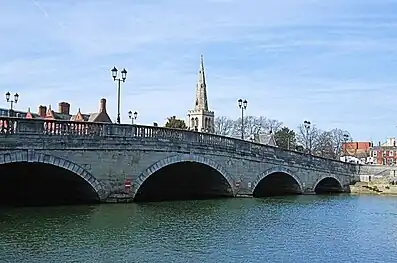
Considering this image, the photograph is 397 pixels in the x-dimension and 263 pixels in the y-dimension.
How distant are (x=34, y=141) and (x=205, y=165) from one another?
32.8 feet

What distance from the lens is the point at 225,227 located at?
19.3 meters

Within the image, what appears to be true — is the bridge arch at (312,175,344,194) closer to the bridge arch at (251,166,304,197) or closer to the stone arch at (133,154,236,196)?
the bridge arch at (251,166,304,197)

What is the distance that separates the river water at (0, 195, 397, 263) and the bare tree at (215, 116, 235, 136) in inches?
2101

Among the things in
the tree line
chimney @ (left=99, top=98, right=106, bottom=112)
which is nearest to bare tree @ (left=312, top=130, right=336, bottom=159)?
the tree line

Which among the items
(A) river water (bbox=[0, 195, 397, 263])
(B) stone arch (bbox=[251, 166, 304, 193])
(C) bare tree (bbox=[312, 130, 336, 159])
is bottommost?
(A) river water (bbox=[0, 195, 397, 263])

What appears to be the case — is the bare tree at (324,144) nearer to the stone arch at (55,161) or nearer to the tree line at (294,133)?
the tree line at (294,133)

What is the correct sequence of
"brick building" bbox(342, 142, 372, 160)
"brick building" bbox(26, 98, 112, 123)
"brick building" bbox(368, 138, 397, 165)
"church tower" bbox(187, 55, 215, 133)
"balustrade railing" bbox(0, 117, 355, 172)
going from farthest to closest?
"brick building" bbox(342, 142, 372, 160), "brick building" bbox(368, 138, 397, 165), "church tower" bbox(187, 55, 215, 133), "brick building" bbox(26, 98, 112, 123), "balustrade railing" bbox(0, 117, 355, 172)

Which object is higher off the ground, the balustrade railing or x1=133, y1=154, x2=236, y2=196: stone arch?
the balustrade railing

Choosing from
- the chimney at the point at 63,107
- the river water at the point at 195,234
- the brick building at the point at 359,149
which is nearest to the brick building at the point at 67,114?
the chimney at the point at 63,107

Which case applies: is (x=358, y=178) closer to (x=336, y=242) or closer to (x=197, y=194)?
(x=197, y=194)

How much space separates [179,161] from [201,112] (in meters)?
46.5

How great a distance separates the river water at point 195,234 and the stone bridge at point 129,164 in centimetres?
173

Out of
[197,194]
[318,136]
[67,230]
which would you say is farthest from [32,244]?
[318,136]

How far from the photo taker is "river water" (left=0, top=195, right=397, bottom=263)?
46.6 feet
